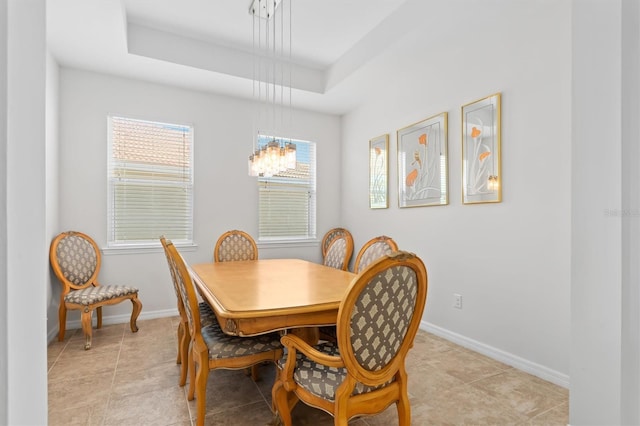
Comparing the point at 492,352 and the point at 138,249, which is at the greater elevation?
the point at 138,249

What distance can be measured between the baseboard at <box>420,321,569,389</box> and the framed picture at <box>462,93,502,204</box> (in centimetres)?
127

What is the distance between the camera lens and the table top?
5.47 feet

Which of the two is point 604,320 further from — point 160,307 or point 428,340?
point 160,307

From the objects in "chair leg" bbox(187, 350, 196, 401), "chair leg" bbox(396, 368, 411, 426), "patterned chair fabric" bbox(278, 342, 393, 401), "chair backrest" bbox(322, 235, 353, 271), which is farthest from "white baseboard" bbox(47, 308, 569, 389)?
"chair leg" bbox(187, 350, 196, 401)

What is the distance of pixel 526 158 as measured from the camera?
2.56 metres

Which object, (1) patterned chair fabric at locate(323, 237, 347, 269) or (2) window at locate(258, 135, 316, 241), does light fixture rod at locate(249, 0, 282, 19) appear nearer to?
(2) window at locate(258, 135, 316, 241)

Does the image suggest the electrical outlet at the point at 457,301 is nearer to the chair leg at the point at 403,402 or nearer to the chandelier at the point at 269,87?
the chair leg at the point at 403,402

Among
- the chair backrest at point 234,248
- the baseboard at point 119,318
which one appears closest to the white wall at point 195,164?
the baseboard at point 119,318

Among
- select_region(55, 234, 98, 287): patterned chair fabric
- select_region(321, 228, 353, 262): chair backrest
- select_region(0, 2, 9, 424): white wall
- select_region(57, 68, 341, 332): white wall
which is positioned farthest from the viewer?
select_region(321, 228, 353, 262): chair backrest

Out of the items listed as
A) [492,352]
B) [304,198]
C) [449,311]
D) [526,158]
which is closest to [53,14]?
[304,198]

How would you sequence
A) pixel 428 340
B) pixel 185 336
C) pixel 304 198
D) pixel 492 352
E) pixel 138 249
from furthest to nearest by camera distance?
pixel 304 198 → pixel 138 249 → pixel 428 340 → pixel 492 352 → pixel 185 336

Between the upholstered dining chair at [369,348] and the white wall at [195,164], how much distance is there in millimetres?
2911

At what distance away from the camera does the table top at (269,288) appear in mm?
1666

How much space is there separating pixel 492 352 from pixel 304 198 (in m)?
3.03
